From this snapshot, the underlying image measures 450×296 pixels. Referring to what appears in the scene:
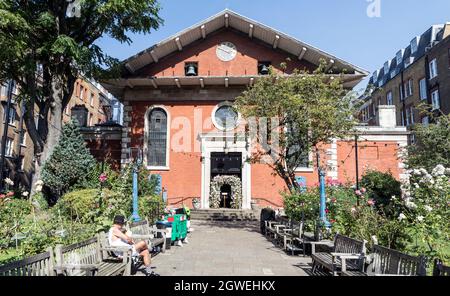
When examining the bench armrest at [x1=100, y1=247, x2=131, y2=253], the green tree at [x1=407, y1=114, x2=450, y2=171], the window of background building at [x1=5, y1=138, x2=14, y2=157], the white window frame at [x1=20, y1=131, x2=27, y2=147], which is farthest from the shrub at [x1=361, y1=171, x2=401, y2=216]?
the white window frame at [x1=20, y1=131, x2=27, y2=147]

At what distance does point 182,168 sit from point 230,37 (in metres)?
9.02

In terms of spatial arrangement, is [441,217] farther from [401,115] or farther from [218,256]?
[401,115]

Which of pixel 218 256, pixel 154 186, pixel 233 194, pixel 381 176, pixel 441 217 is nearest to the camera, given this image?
pixel 441 217

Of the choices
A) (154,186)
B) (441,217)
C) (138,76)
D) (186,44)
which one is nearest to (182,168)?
(154,186)

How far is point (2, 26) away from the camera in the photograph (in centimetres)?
1452

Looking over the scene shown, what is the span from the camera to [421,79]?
3466 cm

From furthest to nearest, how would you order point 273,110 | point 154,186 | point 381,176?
1. point 154,186
2. point 381,176
3. point 273,110

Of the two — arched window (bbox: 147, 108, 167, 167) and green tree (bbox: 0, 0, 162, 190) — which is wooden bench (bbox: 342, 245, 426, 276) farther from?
arched window (bbox: 147, 108, 167, 167)

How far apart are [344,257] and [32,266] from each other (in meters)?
4.95

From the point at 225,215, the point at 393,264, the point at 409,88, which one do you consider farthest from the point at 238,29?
the point at 409,88

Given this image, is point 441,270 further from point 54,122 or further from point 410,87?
point 410,87

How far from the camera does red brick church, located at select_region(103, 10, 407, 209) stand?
21047 millimetres

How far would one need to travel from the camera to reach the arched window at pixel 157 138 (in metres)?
22.1

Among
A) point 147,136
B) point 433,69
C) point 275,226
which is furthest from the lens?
point 433,69
